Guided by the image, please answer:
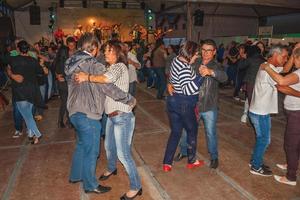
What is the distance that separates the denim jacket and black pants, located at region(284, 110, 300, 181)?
2006mm

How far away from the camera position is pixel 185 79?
3375mm

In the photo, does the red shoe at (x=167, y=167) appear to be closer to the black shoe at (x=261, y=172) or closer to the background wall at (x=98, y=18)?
the black shoe at (x=261, y=172)

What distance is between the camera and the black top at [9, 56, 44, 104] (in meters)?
4.67

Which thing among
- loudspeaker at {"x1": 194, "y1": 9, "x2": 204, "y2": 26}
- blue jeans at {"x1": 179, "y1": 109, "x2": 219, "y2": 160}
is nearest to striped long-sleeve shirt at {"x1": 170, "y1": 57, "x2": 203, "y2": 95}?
blue jeans at {"x1": 179, "y1": 109, "x2": 219, "y2": 160}

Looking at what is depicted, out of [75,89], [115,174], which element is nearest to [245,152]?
[115,174]

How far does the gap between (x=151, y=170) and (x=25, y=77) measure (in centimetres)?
275

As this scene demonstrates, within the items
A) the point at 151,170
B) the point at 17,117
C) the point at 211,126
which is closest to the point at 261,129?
the point at 211,126

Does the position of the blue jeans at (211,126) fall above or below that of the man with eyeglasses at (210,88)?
below

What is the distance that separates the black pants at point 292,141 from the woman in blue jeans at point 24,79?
409 centimetres

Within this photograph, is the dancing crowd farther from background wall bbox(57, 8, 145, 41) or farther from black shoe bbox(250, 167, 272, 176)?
background wall bbox(57, 8, 145, 41)

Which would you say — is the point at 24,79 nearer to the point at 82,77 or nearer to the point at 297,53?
the point at 82,77

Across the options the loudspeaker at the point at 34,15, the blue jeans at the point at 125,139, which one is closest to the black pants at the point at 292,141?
the blue jeans at the point at 125,139

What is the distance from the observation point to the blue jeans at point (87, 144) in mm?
2982

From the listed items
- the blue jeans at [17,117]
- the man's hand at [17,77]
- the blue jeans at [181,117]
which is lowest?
the blue jeans at [17,117]
